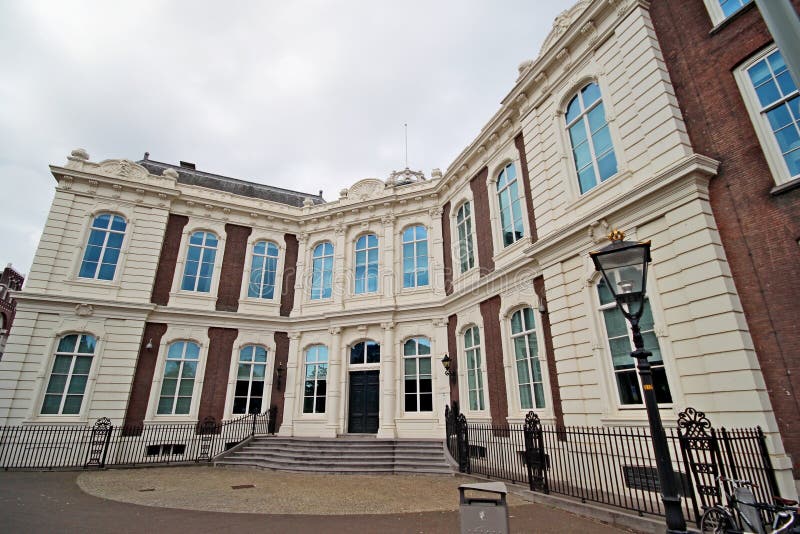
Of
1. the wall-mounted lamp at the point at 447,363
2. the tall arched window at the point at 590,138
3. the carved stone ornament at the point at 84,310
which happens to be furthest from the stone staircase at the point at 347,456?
the tall arched window at the point at 590,138

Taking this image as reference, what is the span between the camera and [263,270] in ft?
64.0

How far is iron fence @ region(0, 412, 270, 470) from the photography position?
1360 cm

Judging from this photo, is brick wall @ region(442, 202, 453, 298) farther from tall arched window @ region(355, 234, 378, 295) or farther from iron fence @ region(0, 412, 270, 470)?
iron fence @ region(0, 412, 270, 470)

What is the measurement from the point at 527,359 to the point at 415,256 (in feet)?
24.8

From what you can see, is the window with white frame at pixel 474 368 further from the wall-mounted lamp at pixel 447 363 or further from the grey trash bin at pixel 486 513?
the grey trash bin at pixel 486 513

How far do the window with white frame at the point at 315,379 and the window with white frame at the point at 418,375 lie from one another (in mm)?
3641

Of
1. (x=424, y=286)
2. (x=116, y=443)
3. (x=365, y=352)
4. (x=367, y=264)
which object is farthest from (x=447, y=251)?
(x=116, y=443)

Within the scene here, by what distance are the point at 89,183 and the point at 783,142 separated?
72.8ft

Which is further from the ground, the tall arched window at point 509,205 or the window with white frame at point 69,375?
the tall arched window at point 509,205

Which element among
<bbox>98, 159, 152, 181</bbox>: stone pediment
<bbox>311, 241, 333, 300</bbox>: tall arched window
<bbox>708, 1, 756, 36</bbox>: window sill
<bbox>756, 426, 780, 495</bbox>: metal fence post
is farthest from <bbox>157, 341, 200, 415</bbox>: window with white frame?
<bbox>708, 1, 756, 36</bbox>: window sill

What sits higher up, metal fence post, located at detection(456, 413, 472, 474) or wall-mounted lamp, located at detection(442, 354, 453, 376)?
wall-mounted lamp, located at detection(442, 354, 453, 376)

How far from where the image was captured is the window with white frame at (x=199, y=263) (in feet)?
59.5

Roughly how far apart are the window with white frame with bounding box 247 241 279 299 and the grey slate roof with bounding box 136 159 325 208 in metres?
3.81

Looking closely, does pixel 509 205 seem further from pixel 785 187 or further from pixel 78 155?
pixel 78 155
